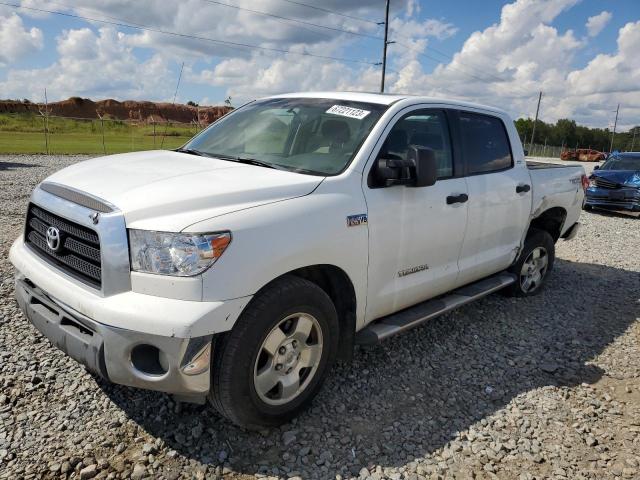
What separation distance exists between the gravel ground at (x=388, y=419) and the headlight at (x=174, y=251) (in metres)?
1.08

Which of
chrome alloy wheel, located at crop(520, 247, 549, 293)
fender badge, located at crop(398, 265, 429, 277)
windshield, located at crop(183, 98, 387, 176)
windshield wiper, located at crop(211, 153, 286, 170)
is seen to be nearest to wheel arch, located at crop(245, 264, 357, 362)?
fender badge, located at crop(398, 265, 429, 277)

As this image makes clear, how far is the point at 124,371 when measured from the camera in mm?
2510

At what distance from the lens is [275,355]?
114 inches

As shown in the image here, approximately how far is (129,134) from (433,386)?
40918mm

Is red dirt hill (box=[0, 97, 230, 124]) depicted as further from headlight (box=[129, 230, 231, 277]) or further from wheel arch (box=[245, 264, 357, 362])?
headlight (box=[129, 230, 231, 277])

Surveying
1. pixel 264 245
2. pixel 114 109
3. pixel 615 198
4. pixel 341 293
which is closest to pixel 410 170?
pixel 341 293

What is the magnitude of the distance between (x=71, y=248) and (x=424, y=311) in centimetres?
247

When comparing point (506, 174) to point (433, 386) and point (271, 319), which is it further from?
point (271, 319)

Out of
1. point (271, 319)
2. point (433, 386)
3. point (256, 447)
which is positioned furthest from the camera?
point (433, 386)

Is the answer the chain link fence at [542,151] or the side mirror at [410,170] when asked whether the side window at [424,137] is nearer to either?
the side mirror at [410,170]

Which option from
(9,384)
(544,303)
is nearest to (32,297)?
(9,384)

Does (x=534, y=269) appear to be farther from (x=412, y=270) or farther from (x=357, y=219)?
(x=357, y=219)

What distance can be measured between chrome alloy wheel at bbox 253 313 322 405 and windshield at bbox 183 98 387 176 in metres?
0.98

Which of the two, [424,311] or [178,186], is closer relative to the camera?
[178,186]
